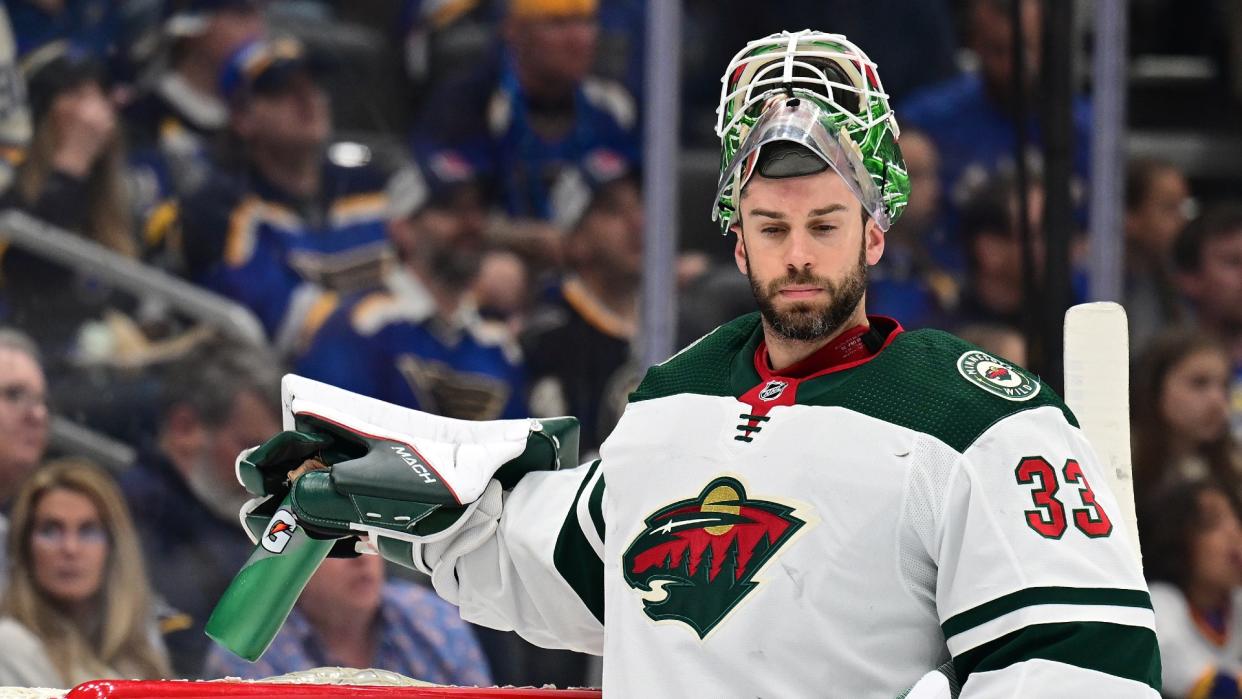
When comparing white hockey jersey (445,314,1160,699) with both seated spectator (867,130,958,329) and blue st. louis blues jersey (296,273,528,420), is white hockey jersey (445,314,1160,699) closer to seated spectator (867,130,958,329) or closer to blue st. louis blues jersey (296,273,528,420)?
blue st. louis blues jersey (296,273,528,420)

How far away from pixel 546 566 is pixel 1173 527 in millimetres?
2897

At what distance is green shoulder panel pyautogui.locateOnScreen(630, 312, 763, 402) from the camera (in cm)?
198

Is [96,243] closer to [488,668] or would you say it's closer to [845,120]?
[488,668]

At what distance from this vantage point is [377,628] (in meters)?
4.11

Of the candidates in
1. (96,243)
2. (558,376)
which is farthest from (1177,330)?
(96,243)

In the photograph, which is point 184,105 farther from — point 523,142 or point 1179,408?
point 1179,408

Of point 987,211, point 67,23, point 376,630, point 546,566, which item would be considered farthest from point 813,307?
point 987,211

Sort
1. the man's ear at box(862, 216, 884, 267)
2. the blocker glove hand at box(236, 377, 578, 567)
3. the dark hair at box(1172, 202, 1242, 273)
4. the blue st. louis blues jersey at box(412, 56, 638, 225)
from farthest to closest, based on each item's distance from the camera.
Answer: the dark hair at box(1172, 202, 1242, 273) → the blue st. louis blues jersey at box(412, 56, 638, 225) → the blocker glove hand at box(236, 377, 578, 567) → the man's ear at box(862, 216, 884, 267)

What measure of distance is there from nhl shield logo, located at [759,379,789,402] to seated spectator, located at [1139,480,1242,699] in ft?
9.23

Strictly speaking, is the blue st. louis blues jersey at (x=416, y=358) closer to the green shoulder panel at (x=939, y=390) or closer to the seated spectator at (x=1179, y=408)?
the seated spectator at (x=1179, y=408)

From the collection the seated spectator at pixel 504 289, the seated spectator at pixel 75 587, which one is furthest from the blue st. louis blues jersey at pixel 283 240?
the seated spectator at pixel 75 587

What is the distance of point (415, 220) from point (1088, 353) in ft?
8.50

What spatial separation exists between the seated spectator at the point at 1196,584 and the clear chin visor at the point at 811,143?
287 cm

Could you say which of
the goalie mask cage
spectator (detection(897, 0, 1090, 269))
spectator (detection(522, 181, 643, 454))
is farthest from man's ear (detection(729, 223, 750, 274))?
spectator (detection(897, 0, 1090, 269))
